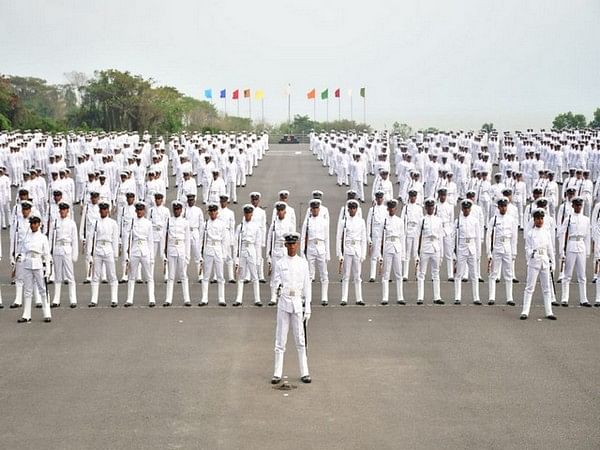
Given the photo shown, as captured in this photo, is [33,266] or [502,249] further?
[502,249]

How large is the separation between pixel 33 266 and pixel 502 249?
8.30 meters

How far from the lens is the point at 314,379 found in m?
12.5

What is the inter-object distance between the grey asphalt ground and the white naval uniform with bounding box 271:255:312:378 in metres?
0.37

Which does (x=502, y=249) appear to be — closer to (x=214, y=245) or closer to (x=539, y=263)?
(x=539, y=263)

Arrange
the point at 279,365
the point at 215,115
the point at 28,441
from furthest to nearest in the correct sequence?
the point at 215,115 → the point at 279,365 → the point at 28,441

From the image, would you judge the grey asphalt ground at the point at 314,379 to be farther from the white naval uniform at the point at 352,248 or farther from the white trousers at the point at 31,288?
the white naval uniform at the point at 352,248

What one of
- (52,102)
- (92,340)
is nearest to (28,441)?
(92,340)

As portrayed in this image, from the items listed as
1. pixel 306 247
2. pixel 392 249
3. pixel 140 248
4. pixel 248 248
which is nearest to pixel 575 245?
pixel 392 249

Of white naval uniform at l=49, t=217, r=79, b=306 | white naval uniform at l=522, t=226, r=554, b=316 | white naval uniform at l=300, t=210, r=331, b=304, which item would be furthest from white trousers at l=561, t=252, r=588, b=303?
white naval uniform at l=49, t=217, r=79, b=306

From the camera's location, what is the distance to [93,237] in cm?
1797

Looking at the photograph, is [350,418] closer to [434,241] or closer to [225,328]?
[225,328]

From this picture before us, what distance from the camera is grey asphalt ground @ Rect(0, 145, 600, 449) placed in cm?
1050

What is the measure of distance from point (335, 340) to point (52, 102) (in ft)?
304

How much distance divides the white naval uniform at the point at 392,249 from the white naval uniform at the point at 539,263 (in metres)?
2.38
